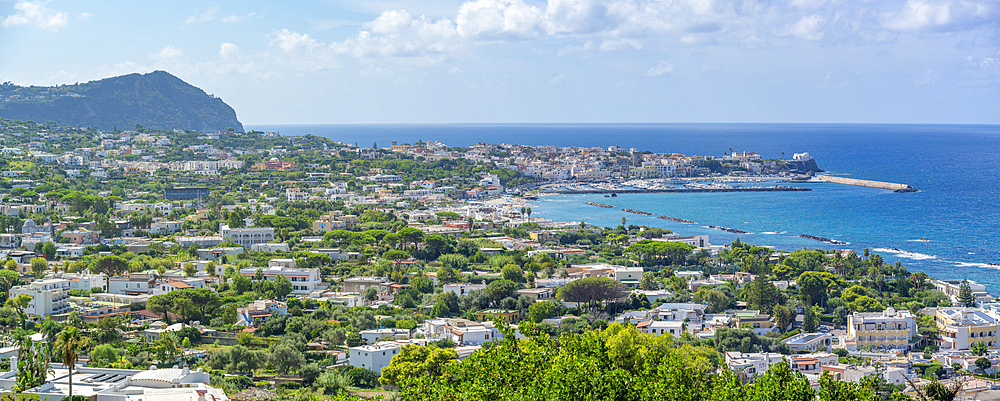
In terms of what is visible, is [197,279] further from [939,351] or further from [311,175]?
[311,175]

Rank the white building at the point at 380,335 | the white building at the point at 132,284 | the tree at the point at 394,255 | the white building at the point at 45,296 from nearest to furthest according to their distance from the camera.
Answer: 1. the white building at the point at 380,335
2. the white building at the point at 45,296
3. the white building at the point at 132,284
4. the tree at the point at 394,255

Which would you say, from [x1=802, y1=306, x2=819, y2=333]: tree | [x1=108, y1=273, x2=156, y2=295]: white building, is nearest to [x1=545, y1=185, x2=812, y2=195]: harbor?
[x1=108, y1=273, x2=156, y2=295]: white building

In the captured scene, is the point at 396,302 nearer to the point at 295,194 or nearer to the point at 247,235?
the point at 247,235

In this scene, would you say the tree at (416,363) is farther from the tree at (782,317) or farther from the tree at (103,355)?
the tree at (782,317)

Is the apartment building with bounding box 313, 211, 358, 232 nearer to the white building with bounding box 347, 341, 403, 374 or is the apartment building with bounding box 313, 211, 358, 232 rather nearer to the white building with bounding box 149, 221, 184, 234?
the white building with bounding box 149, 221, 184, 234

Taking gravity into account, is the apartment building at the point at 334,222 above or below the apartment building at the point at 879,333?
below

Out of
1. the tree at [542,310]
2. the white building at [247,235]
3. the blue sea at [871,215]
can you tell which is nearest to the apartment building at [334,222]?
the white building at [247,235]

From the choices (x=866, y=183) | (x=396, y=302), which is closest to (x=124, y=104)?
(x=866, y=183)
